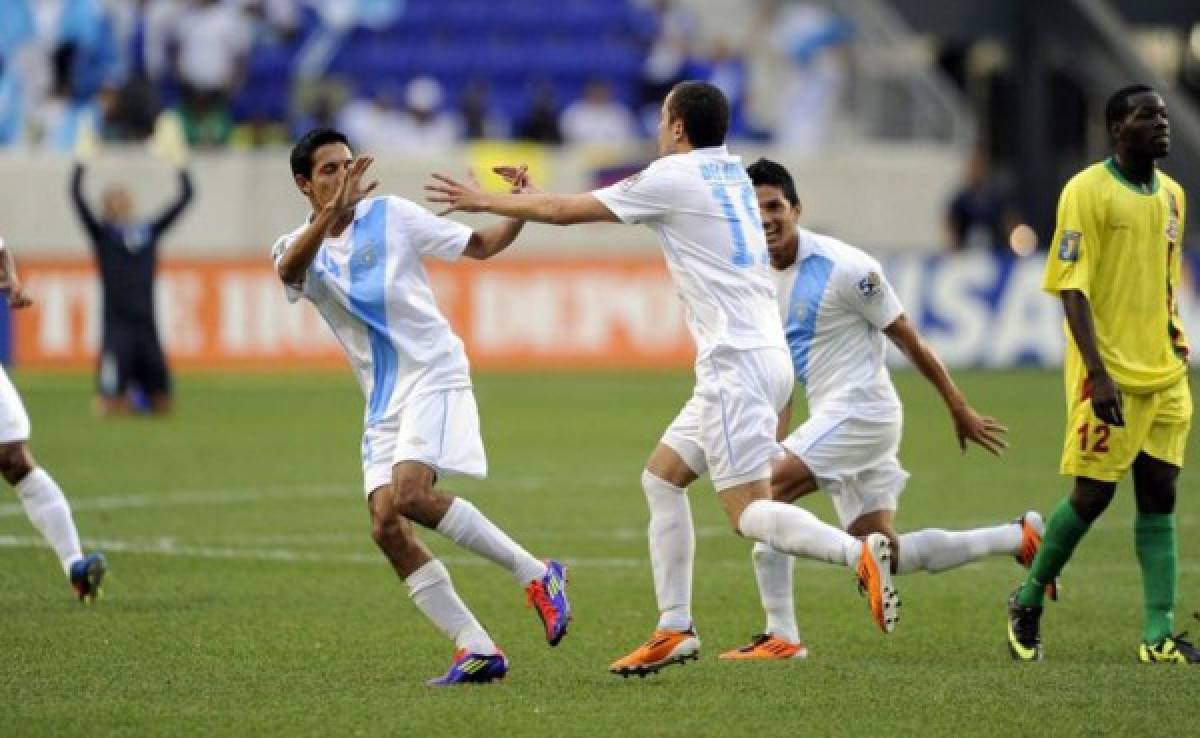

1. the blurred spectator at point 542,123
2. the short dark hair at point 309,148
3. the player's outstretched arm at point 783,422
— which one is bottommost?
the player's outstretched arm at point 783,422

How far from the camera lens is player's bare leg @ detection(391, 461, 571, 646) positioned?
9.04 m

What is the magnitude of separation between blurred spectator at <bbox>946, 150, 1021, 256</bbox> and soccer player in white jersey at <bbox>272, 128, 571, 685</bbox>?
21.7 meters

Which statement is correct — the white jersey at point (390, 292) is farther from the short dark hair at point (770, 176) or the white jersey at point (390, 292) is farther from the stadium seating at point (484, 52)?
the stadium seating at point (484, 52)

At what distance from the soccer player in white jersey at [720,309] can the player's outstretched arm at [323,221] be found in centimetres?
29

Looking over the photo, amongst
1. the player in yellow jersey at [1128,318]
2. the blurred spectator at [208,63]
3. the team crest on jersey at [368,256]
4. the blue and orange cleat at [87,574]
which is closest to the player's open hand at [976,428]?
the player in yellow jersey at [1128,318]

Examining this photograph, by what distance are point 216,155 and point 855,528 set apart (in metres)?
22.0

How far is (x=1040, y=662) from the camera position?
970 cm

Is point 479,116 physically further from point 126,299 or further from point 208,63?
point 126,299

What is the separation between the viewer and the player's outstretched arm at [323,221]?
888 centimetres

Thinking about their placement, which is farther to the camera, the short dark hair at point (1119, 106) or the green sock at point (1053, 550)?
the green sock at point (1053, 550)

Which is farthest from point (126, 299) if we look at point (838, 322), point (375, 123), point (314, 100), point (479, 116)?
point (838, 322)

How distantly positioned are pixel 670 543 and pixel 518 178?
1.55 m

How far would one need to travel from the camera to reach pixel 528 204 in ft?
28.9

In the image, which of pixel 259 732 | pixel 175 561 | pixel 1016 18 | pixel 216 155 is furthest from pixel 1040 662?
pixel 1016 18
